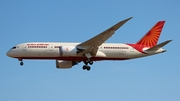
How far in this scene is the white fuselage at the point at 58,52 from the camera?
59.3 meters

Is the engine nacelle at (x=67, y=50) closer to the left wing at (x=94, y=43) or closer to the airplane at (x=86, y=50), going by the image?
the airplane at (x=86, y=50)

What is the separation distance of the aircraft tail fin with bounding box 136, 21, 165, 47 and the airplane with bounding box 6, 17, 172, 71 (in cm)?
29

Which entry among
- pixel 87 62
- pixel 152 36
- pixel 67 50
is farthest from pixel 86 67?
pixel 152 36

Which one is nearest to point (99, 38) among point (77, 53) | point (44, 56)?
point (77, 53)

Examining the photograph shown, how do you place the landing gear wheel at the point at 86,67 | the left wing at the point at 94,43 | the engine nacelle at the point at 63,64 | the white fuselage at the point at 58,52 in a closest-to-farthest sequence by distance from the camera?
the left wing at the point at 94,43 → the white fuselage at the point at 58,52 → the landing gear wheel at the point at 86,67 → the engine nacelle at the point at 63,64

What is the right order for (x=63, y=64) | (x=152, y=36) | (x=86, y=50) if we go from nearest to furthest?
(x=86, y=50)
(x=63, y=64)
(x=152, y=36)

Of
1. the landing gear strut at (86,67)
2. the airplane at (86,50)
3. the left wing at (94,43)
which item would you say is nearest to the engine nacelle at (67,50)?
the airplane at (86,50)

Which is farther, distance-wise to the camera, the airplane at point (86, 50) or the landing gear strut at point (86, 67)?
the landing gear strut at point (86, 67)

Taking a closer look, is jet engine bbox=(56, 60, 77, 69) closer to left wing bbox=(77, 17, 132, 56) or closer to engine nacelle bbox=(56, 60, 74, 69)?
engine nacelle bbox=(56, 60, 74, 69)

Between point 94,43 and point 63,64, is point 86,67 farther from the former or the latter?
point 63,64

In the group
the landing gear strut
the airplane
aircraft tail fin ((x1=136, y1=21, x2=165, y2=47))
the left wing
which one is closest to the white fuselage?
the airplane

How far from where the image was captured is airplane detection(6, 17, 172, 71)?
59094 mm

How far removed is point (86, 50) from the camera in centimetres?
5988

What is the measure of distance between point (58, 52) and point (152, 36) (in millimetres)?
14496
